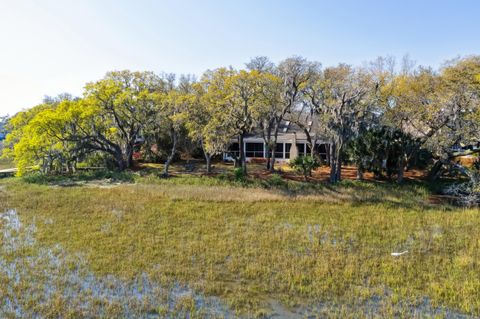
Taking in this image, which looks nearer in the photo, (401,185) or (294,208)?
(294,208)

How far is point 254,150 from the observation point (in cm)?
3612

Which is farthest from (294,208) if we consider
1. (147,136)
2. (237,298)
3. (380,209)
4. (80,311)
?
(147,136)

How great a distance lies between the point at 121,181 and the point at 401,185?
845 inches

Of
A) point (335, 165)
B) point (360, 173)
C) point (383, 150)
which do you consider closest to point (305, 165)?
point (335, 165)

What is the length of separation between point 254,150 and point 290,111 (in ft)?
33.2

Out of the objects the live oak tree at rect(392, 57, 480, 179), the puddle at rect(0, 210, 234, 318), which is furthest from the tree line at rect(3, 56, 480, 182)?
the puddle at rect(0, 210, 234, 318)

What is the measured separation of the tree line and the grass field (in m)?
→ 5.25

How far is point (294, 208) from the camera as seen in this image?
17.4 meters

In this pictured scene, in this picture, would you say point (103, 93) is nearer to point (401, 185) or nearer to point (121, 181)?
point (121, 181)

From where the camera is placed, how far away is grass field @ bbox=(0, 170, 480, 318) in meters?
7.78

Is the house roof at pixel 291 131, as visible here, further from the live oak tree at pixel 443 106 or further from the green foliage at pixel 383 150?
the live oak tree at pixel 443 106

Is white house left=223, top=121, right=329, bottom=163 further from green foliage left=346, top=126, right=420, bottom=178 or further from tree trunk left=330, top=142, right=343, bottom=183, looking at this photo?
tree trunk left=330, top=142, right=343, bottom=183

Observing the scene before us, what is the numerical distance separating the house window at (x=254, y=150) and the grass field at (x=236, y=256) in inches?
645

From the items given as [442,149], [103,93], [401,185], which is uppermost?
[103,93]
